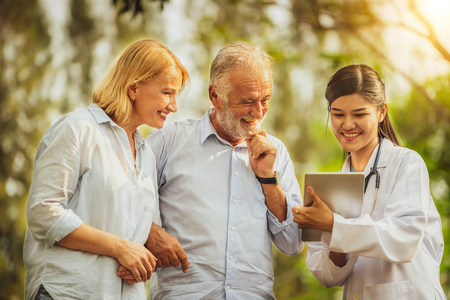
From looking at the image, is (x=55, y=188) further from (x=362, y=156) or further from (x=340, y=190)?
(x=362, y=156)

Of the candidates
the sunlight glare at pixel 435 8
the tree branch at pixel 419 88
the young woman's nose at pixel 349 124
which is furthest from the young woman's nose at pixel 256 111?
the tree branch at pixel 419 88

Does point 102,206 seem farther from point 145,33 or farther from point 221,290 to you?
point 145,33

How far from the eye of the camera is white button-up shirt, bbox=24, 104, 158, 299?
202cm

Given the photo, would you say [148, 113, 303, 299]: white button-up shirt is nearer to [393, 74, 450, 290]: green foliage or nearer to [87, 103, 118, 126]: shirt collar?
[87, 103, 118, 126]: shirt collar

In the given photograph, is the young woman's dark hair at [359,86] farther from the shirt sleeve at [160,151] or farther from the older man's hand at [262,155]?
the shirt sleeve at [160,151]

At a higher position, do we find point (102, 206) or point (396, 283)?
point (102, 206)

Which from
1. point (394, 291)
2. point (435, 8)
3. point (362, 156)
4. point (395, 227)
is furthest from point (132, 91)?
point (435, 8)

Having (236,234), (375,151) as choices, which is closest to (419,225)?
(375,151)

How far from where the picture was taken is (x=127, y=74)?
2379 millimetres

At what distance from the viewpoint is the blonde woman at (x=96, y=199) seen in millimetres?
2027

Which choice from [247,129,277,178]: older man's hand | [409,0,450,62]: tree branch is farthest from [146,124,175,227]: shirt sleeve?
[409,0,450,62]: tree branch

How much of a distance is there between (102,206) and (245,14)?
693 cm

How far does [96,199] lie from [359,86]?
4.34 ft

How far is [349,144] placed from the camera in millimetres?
2607
